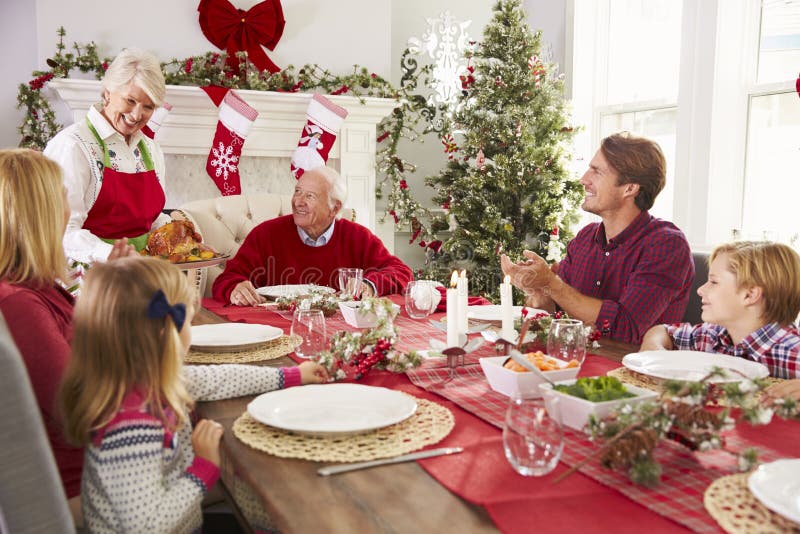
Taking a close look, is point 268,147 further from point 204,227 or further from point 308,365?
point 308,365

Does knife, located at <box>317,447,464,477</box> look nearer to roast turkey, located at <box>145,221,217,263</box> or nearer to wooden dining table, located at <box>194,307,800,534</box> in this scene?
wooden dining table, located at <box>194,307,800,534</box>

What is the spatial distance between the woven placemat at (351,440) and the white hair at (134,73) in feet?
5.74

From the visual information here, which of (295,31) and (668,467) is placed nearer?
(668,467)

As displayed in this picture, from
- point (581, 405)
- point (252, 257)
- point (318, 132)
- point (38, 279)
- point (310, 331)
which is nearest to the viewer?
point (581, 405)

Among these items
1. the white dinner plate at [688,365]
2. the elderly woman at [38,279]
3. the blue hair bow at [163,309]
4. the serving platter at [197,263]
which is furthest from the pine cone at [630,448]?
the serving platter at [197,263]

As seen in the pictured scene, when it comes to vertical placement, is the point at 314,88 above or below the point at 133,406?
above

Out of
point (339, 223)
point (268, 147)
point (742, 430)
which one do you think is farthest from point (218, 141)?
point (742, 430)

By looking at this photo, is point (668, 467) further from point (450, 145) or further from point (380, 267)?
point (450, 145)

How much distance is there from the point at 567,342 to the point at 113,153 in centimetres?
193

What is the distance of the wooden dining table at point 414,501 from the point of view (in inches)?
32.0

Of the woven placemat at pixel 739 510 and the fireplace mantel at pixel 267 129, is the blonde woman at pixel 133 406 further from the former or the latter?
the fireplace mantel at pixel 267 129

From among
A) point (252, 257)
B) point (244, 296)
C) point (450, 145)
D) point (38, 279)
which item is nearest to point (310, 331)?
point (38, 279)

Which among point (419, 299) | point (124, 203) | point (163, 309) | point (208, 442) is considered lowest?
point (208, 442)

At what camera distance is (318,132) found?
4207mm
